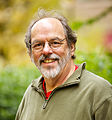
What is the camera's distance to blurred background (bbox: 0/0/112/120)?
3.99 m

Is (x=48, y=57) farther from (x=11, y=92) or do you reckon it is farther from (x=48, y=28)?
(x=11, y=92)

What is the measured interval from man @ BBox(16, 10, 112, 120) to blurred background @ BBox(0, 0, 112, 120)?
27.7 inches

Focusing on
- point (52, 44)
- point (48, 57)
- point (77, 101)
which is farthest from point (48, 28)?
point (77, 101)

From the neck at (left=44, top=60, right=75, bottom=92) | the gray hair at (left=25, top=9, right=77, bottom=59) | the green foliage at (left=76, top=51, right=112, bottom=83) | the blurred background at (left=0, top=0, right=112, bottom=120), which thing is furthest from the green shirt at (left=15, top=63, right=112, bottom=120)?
the blurred background at (left=0, top=0, right=112, bottom=120)

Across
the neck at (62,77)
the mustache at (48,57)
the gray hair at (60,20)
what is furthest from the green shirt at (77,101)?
the gray hair at (60,20)

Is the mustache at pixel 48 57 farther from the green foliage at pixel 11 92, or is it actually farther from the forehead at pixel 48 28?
the green foliage at pixel 11 92

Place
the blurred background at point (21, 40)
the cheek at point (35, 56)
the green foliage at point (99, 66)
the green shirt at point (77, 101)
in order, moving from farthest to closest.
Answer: the blurred background at point (21, 40), the green foliage at point (99, 66), the cheek at point (35, 56), the green shirt at point (77, 101)

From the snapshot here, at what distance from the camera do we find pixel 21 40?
1377cm

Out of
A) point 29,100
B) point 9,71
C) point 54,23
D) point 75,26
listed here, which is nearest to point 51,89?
point 29,100

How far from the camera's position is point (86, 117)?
7.10 ft

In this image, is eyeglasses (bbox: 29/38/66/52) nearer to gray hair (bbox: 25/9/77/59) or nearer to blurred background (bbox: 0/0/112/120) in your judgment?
gray hair (bbox: 25/9/77/59)

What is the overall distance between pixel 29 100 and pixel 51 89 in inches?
11.8

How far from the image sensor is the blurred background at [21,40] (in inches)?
157

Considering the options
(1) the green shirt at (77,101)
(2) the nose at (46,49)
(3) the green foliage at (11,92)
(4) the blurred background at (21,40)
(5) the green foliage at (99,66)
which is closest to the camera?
(1) the green shirt at (77,101)
